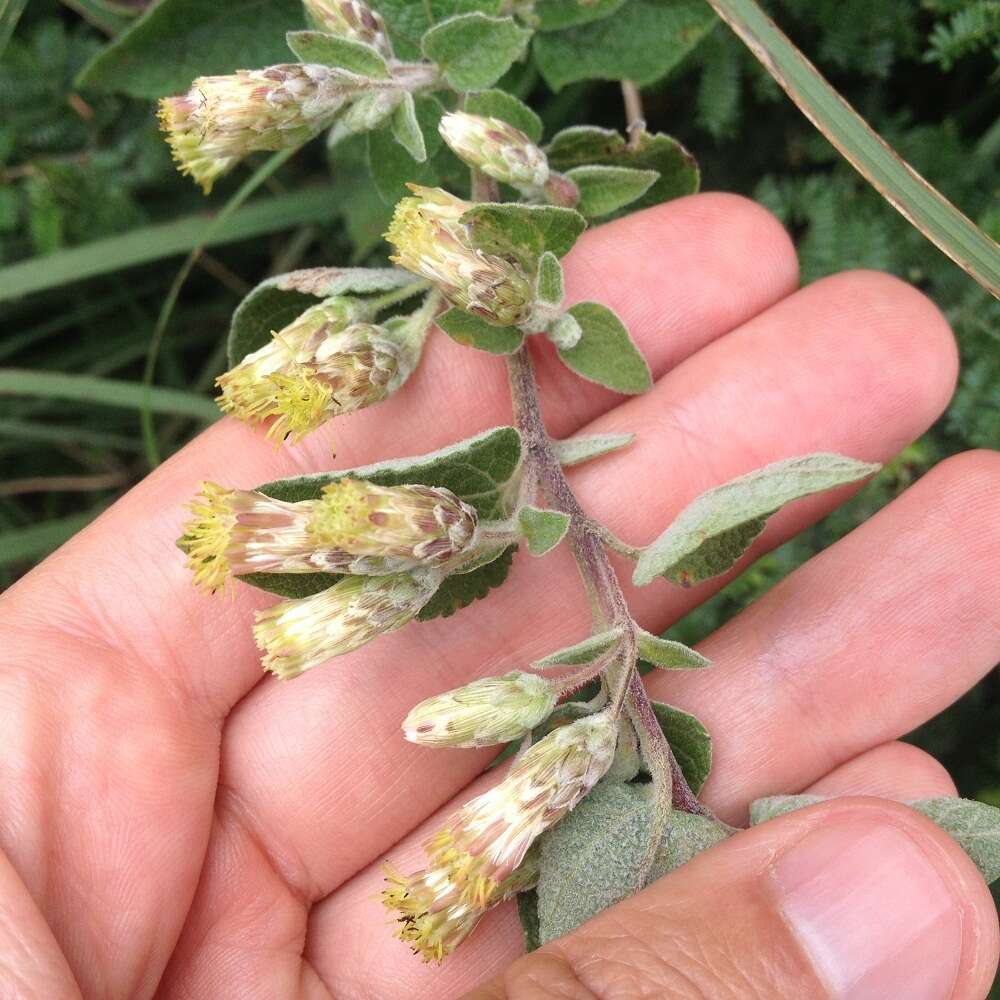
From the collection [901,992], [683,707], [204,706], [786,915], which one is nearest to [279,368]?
[204,706]

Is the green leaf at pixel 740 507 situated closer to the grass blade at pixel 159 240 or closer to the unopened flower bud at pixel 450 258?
the unopened flower bud at pixel 450 258

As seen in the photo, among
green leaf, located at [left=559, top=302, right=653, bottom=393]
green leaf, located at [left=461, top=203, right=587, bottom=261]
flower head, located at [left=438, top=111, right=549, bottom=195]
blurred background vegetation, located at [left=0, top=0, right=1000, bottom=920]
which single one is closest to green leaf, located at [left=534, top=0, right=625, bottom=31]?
blurred background vegetation, located at [left=0, top=0, right=1000, bottom=920]

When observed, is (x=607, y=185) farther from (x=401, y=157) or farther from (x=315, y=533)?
(x=315, y=533)

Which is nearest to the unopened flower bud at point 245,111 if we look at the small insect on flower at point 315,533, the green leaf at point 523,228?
the green leaf at point 523,228

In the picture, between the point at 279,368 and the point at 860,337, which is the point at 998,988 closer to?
the point at 860,337

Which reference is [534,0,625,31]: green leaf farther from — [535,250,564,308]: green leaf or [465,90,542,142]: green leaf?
[535,250,564,308]: green leaf

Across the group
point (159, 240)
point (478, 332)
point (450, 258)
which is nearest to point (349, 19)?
point (450, 258)
